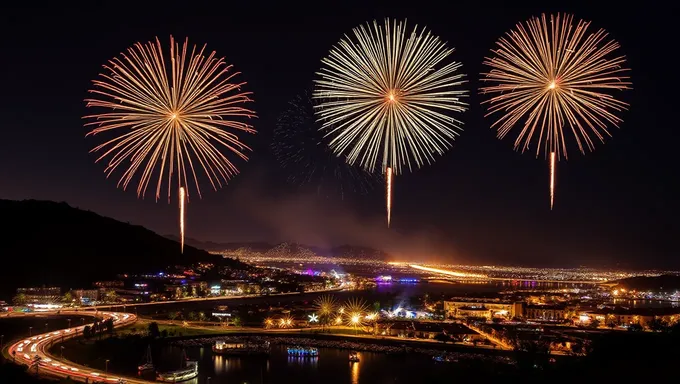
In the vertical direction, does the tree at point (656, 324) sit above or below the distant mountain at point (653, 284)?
above

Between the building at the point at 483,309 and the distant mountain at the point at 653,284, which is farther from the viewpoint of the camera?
the distant mountain at the point at 653,284

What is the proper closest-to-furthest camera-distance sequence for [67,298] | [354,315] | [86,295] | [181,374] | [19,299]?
[181,374]
[354,315]
[19,299]
[67,298]
[86,295]

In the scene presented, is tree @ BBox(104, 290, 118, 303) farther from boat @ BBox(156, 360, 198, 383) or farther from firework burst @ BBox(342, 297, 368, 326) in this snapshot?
boat @ BBox(156, 360, 198, 383)

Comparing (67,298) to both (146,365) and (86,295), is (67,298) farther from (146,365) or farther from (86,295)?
(146,365)

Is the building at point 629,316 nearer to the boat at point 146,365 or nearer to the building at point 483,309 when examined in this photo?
the building at point 483,309

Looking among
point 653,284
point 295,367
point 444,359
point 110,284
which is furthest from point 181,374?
point 653,284

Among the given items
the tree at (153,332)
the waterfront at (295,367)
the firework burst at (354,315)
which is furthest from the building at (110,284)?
the waterfront at (295,367)
